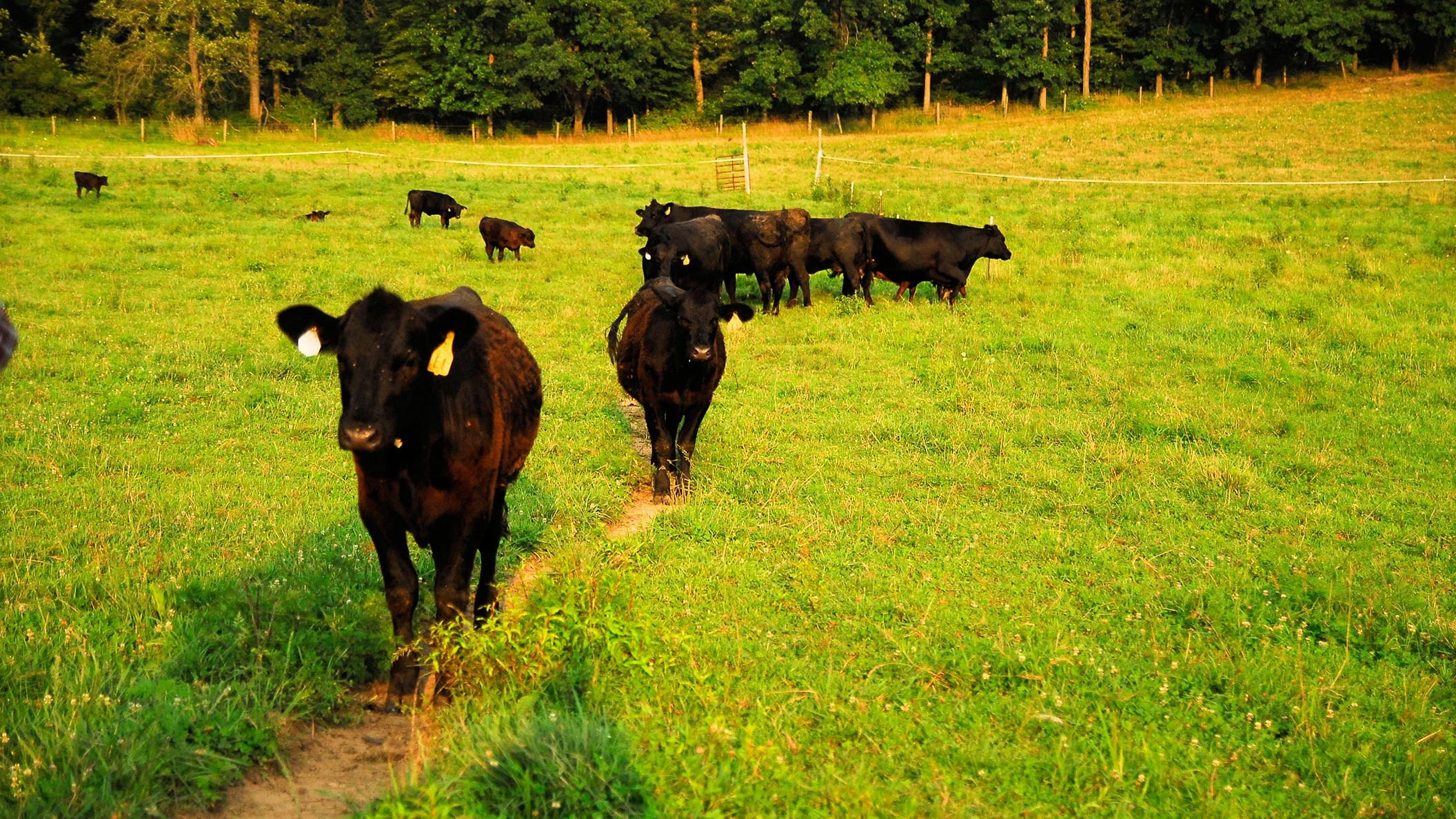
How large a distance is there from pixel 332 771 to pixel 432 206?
2110cm

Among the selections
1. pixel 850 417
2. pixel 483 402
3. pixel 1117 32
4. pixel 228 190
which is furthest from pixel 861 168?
pixel 1117 32

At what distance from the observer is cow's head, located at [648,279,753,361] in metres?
8.55

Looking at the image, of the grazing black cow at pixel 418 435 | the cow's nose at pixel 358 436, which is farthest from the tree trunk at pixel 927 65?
the cow's nose at pixel 358 436

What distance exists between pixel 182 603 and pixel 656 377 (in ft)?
13.3

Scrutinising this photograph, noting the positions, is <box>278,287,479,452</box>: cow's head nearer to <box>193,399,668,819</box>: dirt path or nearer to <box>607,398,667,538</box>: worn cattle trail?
<box>193,399,668,819</box>: dirt path

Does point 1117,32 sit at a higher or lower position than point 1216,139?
higher

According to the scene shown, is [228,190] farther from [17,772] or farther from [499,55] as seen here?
[499,55]

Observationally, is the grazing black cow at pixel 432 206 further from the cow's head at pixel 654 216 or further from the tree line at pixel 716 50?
the tree line at pixel 716 50

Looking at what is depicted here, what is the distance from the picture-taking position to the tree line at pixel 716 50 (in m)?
56.1

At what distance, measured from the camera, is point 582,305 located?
16.6 metres

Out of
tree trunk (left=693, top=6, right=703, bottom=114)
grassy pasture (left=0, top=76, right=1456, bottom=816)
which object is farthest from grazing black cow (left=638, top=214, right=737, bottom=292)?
tree trunk (left=693, top=6, right=703, bottom=114)

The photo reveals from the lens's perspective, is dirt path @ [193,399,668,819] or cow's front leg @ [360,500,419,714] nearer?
dirt path @ [193,399,668,819]

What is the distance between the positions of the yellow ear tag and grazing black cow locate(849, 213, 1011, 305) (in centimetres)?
1289

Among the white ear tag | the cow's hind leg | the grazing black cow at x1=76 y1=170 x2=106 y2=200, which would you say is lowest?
the cow's hind leg
